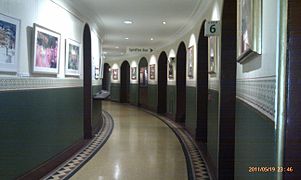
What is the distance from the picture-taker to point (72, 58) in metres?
6.64

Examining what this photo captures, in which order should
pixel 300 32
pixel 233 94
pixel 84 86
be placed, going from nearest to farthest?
1. pixel 300 32
2. pixel 233 94
3. pixel 84 86

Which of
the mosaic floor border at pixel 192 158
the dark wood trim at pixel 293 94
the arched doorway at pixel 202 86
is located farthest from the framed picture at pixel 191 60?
the dark wood trim at pixel 293 94

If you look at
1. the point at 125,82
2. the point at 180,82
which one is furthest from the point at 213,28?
the point at 125,82

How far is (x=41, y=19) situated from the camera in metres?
4.80

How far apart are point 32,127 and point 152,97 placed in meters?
11.8

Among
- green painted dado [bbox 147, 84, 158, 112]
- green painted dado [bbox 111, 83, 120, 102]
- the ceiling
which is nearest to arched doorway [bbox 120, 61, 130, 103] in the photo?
green painted dado [bbox 111, 83, 120, 102]

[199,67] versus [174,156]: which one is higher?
[199,67]

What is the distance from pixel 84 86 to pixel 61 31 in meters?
2.64

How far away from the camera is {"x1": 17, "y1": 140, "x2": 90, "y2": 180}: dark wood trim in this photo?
4442mm

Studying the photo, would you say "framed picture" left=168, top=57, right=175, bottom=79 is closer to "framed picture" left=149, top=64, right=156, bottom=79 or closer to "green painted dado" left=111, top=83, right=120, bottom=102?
"framed picture" left=149, top=64, right=156, bottom=79

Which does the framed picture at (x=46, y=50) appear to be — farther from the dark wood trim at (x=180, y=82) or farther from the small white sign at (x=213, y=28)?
the dark wood trim at (x=180, y=82)

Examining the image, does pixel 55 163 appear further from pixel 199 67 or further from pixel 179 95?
Result: pixel 179 95

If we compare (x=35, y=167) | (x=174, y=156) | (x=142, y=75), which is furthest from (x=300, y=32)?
(x=142, y=75)

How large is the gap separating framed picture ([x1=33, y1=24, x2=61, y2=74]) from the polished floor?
1674 mm
